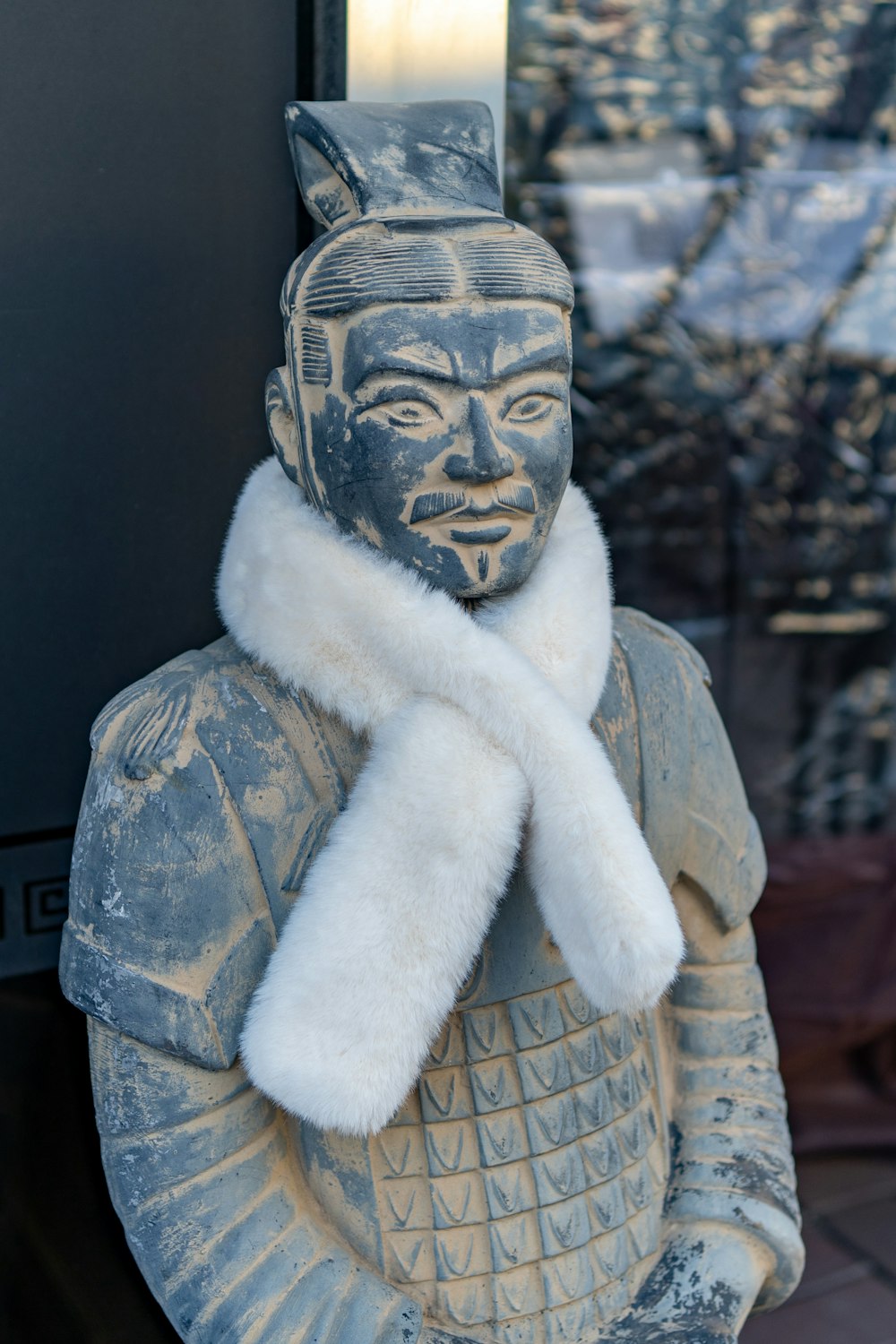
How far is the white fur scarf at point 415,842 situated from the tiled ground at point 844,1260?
165 centimetres

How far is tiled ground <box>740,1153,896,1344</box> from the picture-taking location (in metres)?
2.43

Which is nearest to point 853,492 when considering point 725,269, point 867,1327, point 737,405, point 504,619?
point 737,405

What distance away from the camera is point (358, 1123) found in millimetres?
1115

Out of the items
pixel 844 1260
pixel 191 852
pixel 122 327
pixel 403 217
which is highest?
pixel 403 217

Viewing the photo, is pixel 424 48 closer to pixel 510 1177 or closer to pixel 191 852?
pixel 191 852

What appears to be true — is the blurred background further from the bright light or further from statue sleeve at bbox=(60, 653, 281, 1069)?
statue sleeve at bbox=(60, 653, 281, 1069)

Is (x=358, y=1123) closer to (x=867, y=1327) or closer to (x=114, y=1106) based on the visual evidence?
(x=114, y=1106)

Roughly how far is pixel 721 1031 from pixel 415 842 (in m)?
0.55

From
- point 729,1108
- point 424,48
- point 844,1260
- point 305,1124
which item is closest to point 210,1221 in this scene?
point 305,1124

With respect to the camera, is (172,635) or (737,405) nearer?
(172,635)

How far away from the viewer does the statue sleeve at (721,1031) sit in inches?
55.8

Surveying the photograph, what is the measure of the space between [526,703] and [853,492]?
2.13 meters

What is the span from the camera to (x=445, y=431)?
1.21 m

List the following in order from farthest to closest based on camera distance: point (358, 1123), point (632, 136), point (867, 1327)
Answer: point (632, 136) → point (867, 1327) → point (358, 1123)
